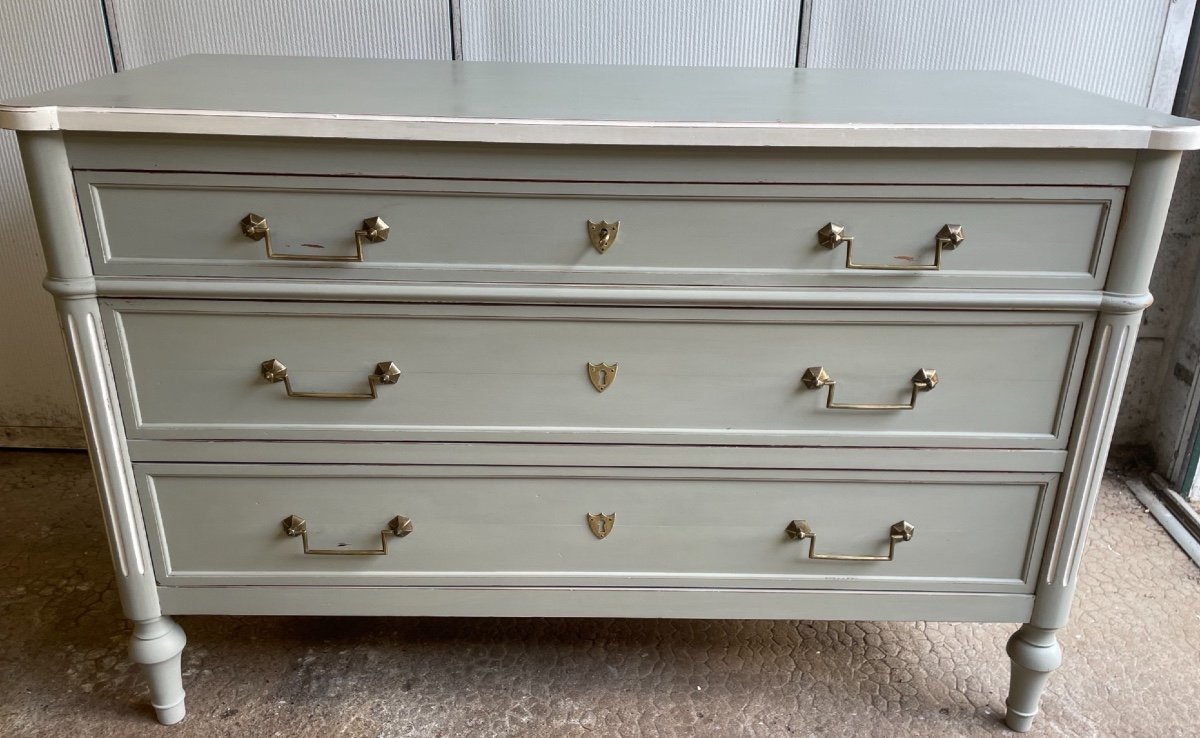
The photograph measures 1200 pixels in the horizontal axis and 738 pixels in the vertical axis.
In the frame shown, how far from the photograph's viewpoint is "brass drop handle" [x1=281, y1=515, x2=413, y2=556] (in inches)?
50.2

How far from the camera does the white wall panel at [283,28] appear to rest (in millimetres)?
1707

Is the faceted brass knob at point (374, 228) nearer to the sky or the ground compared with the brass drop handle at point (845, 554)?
nearer to the sky

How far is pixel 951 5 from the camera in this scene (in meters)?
1.70

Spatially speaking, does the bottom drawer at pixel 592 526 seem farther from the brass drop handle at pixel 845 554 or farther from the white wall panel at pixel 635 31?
the white wall panel at pixel 635 31

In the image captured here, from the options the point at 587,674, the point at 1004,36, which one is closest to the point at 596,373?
the point at 587,674

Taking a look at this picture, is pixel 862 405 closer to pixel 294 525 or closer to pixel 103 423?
pixel 294 525

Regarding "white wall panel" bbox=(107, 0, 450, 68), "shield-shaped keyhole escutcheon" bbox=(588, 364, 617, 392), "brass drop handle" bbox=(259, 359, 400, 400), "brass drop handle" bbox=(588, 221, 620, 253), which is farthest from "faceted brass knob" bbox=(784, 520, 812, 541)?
"white wall panel" bbox=(107, 0, 450, 68)

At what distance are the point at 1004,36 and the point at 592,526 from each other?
4.30 ft

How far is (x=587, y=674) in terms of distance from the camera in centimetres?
152

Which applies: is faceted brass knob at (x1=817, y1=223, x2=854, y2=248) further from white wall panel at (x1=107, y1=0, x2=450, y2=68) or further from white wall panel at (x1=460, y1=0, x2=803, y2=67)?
white wall panel at (x1=107, y1=0, x2=450, y2=68)

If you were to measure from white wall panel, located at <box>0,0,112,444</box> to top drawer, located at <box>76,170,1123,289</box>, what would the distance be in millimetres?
907

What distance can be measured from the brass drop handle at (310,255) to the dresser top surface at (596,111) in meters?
0.11

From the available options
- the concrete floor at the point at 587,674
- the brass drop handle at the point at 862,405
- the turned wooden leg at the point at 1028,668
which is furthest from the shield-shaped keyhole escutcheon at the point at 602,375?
the turned wooden leg at the point at 1028,668

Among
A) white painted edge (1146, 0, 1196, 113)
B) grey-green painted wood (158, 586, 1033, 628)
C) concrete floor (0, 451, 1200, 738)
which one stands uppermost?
white painted edge (1146, 0, 1196, 113)
